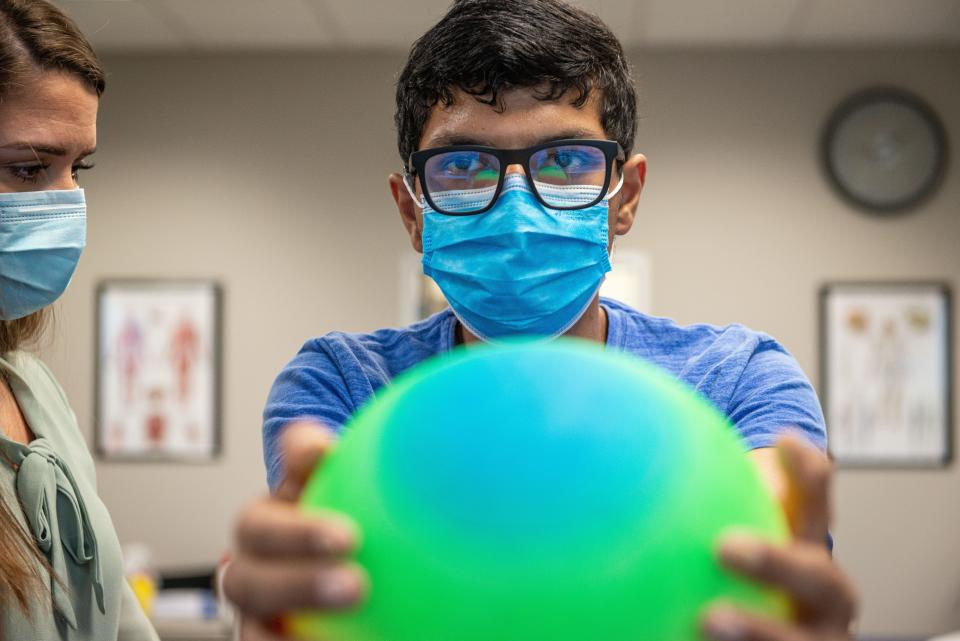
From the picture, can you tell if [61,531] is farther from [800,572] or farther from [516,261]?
[800,572]

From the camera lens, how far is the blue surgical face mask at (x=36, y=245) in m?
1.30

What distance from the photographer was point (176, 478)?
437 cm

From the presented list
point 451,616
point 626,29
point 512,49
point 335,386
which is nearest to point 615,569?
point 451,616

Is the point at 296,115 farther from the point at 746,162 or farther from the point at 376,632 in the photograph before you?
the point at 376,632

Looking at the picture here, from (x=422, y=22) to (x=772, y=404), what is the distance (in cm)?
341

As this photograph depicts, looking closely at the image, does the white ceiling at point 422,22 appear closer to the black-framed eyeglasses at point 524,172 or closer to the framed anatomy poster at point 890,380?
the framed anatomy poster at point 890,380

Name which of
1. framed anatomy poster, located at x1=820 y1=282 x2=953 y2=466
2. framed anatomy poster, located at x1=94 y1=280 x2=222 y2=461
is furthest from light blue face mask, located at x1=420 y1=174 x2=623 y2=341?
framed anatomy poster, located at x1=94 y1=280 x2=222 y2=461

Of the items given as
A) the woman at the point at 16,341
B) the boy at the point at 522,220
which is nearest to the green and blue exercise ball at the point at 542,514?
the boy at the point at 522,220

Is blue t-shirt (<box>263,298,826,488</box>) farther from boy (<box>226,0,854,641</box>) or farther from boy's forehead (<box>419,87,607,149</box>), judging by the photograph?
boy's forehead (<box>419,87,607,149</box>)

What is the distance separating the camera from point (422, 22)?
400cm

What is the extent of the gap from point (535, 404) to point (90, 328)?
14.0ft

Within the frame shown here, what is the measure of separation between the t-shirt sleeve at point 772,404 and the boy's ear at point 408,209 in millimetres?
394

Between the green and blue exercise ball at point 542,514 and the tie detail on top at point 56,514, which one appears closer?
the green and blue exercise ball at point 542,514

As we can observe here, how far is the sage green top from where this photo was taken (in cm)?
122
